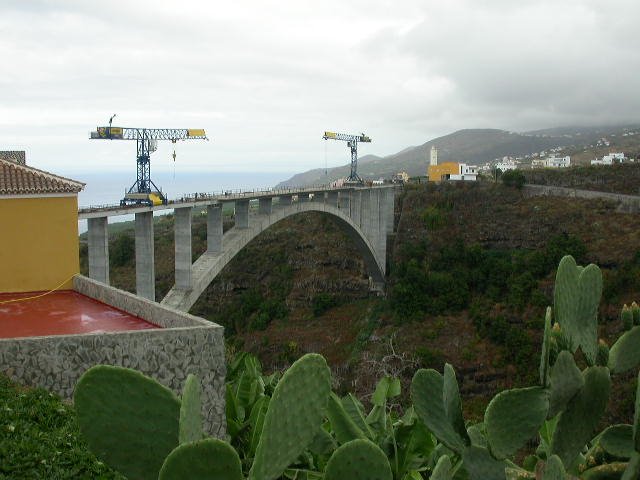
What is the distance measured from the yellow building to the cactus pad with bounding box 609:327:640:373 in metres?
10.4

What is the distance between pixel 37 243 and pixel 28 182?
1145mm

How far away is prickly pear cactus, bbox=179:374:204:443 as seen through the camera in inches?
103

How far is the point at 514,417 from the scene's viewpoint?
311 cm

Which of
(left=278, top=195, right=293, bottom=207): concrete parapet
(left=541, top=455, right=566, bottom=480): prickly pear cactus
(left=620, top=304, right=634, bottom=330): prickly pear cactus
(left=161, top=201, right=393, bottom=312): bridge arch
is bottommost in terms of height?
(left=161, top=201, right=393, bottom=312): bridge arch

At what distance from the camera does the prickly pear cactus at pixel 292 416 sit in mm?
2797

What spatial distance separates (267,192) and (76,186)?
1381 cm

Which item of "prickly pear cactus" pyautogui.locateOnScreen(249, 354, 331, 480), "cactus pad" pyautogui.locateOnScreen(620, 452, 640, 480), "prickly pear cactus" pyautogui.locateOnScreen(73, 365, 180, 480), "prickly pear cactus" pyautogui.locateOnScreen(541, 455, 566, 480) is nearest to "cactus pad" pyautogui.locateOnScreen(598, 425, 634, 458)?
"cactus pad" pyautogui.locateOnScreen(620, 452, 640, 480)

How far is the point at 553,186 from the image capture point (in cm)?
4406

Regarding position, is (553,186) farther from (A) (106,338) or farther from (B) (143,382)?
(B) (143,382)

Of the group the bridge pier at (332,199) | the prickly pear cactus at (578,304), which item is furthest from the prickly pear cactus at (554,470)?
the bridge pier at (332,199)

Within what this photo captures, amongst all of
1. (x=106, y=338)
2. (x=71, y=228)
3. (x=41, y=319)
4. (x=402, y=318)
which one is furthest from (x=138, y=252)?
(x=402, y=318)

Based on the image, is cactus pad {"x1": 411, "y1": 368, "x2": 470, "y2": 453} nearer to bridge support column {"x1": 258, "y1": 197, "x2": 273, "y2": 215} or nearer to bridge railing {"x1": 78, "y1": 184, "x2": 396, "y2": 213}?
bridge railing {"x1": 78, "y1": 184, "x2": 396, "y2": 213}

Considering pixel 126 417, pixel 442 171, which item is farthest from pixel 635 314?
pixel 442 171

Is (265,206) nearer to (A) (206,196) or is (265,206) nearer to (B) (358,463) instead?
(A) (206,196)
